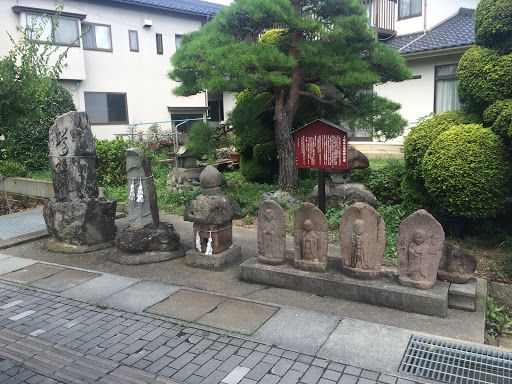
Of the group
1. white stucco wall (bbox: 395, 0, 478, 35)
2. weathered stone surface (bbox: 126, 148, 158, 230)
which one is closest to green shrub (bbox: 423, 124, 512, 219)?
weathered stone surface (bbox: 126, 148, 158, 230)

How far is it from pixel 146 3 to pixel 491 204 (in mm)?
16975

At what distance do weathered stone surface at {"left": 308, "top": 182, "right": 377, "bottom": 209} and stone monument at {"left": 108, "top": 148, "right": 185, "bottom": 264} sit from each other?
3.37 metres

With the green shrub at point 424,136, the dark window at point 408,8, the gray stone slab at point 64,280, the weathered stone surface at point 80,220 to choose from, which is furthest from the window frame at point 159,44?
the gray stone slab at point 64,280

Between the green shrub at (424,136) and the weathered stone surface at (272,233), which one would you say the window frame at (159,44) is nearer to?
the green shrub at (424,136)

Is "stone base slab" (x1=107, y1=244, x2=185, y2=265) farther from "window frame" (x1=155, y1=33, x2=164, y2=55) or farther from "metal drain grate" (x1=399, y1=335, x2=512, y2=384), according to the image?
"window frame" (x1=155, y1=33, x2=164, y2=55)

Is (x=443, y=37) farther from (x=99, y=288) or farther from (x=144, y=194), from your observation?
(x=99, y=288)

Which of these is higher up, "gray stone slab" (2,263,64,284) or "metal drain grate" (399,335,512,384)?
"gray stone slab" (2,263,64,284)

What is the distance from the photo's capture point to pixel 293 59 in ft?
24.4

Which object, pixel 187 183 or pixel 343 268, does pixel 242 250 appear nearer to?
pixel 343 268

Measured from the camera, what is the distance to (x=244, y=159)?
12.1 metres

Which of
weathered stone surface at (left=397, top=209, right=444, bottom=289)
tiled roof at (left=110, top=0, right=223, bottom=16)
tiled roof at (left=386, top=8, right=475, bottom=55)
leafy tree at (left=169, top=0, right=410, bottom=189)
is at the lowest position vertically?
weathered stone surface at (left=397, top=209, right=444, bottom=289)

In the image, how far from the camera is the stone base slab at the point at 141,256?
6066mm

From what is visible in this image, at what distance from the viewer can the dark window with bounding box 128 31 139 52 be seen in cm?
1801

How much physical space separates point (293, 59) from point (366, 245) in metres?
4.19
